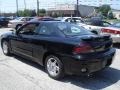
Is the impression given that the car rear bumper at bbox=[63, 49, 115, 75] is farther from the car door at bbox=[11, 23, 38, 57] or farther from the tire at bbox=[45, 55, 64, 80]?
the car door at bbox=[11, 23, 38, 57]

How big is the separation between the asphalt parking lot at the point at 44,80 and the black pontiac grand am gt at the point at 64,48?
32 cm

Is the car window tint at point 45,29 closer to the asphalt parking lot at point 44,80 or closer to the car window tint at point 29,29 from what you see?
the car window tint at point 29,29

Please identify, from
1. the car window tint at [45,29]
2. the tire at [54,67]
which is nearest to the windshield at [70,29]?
the car window tint at [45,29]

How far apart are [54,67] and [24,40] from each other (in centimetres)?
169

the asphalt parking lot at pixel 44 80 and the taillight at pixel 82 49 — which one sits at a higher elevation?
the taillight at pixel 82 49

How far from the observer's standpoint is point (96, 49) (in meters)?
5.50

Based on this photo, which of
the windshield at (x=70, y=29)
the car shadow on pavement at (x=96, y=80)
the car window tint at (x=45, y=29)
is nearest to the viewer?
the car shadow on pavement at (x=96, y=80)

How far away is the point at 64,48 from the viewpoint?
559 cm

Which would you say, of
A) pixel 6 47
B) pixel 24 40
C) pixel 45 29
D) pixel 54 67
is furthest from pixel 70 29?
pixel 6 47

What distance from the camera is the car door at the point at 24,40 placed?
6887 mm

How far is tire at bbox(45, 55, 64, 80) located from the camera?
570 centimetres

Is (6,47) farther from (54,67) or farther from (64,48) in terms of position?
(64,48)

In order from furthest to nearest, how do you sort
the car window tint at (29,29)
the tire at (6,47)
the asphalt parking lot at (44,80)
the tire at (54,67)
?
the tire at (6,47), the car window tint at (29,29), the tire at (54,67), the asphalt parking lot at (44,80)

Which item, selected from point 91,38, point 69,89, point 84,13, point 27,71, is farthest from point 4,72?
point 84,13
